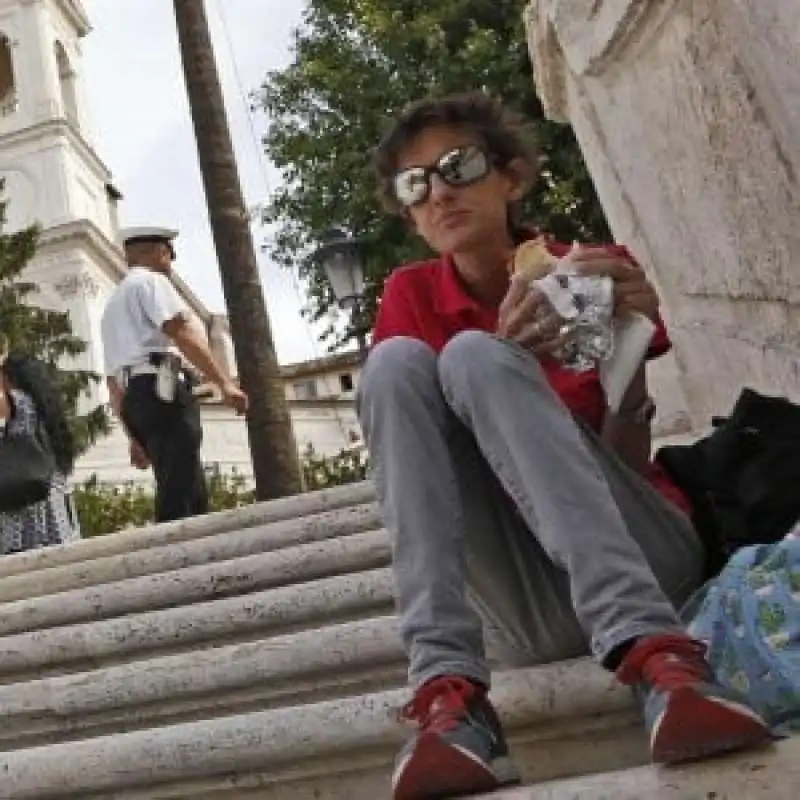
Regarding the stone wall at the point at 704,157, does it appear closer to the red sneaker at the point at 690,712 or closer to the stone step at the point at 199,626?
the stone step at the point at 199,626

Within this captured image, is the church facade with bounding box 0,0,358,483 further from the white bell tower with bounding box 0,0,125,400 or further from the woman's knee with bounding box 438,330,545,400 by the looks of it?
the woman's knee with bounding box 438,330,545,400

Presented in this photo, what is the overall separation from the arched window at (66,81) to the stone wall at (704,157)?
38.0 m

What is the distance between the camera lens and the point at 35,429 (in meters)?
5.61

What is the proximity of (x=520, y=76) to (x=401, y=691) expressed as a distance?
52.7ft

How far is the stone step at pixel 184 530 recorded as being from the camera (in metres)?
5.57

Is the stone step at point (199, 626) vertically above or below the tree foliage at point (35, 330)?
below

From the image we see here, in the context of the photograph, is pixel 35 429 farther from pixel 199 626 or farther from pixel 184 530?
pixel 199 626

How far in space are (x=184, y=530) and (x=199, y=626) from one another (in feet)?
5.64

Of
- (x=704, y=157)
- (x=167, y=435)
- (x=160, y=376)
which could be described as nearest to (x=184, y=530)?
(x=167, y=435)

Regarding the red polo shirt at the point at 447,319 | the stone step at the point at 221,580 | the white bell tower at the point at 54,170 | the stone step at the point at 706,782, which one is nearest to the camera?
the stone step at the point at 706,782

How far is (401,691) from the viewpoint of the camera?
8.99ft

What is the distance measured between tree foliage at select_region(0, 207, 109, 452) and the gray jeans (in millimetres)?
23410

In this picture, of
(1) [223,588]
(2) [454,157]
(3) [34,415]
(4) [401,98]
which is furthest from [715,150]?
(4) [401,98]

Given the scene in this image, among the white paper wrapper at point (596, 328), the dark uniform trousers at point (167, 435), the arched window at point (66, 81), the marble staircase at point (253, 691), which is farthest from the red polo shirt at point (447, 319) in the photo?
the arched window at point (66, 81)
